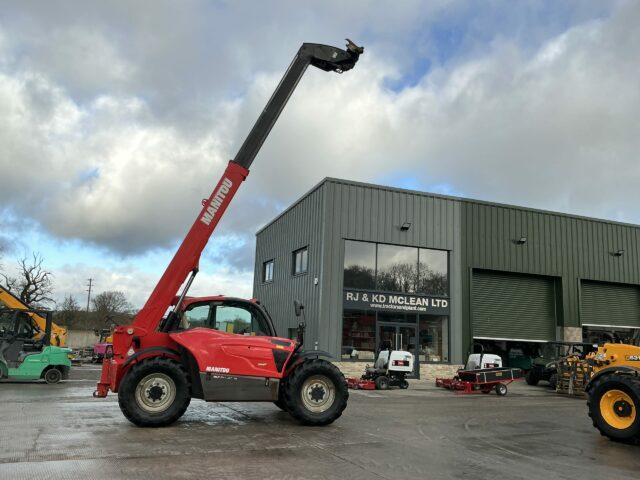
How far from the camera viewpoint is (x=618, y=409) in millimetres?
9094

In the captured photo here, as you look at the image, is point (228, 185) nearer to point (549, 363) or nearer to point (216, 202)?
point (216, 202)

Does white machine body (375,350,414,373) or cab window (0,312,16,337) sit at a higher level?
cab window (0,312,16,337)

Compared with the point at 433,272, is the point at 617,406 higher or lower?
lower

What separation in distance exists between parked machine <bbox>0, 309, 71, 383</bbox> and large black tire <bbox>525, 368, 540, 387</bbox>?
1749cm

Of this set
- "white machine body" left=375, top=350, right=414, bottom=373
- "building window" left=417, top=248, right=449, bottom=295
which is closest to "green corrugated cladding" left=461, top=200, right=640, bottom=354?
"building window" left=417, top=248, right=449, bottom=295

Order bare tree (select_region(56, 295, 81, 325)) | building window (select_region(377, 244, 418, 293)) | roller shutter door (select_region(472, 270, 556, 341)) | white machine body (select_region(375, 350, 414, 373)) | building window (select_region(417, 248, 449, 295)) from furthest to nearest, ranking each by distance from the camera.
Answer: bare tree (select_region(56, 295, 81, 325)), roller shutter door (select_region(472, 270, 556, 341)), building window (select_region(417, 248, 449, 295)), building window (select_region(377, 244, 418, 293)), white machine body (select_region(375, 350, 414, 373))

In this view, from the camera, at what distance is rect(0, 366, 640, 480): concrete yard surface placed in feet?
20.0

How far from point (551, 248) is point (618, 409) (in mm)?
16885

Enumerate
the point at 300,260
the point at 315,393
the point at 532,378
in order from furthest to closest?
the point at 300,260 < the point at 532,378 < the point at 315,393

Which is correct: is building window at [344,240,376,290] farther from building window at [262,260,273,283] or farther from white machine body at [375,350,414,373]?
building window at [262,260,273,283]

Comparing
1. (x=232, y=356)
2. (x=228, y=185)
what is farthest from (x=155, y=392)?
(x=228, y=185)

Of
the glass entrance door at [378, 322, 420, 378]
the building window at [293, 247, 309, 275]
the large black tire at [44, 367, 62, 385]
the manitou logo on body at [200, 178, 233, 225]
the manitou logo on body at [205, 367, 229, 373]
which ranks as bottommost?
the large black tire at [44, 367, 62, 385]

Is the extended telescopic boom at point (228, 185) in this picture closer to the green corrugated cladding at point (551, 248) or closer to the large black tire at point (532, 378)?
the green corrugated cladding at point (551, 248)

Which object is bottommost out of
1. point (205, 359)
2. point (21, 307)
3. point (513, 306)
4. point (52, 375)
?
point (52, 375)
